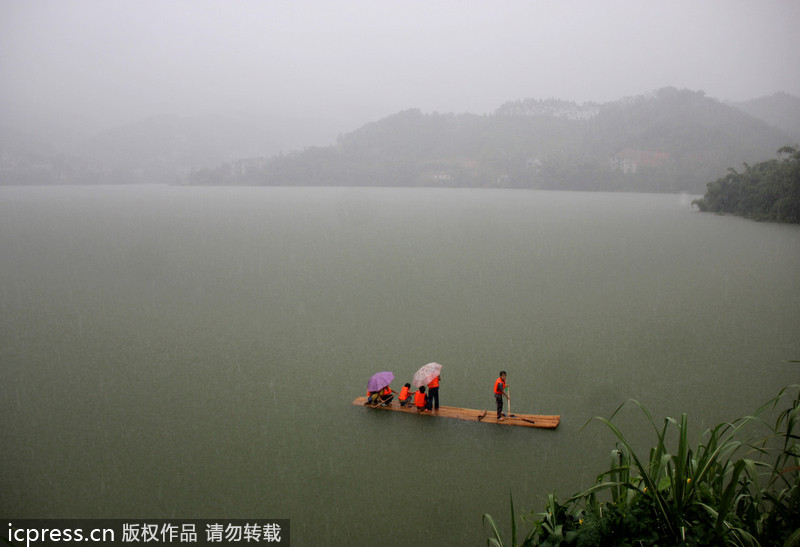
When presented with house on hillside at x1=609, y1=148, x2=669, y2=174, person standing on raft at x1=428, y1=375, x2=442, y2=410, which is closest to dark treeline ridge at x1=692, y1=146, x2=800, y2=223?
person standing on raft at x1=428, y1=375, x2=442, y2=410

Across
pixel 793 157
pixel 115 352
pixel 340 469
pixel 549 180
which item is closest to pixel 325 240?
pixel 115 352

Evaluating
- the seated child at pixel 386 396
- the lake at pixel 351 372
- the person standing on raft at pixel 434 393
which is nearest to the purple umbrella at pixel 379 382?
the seated child at pixel 386 396

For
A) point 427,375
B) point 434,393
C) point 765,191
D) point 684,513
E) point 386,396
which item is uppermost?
point 765,191

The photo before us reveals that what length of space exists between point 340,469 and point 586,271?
45.5 ft

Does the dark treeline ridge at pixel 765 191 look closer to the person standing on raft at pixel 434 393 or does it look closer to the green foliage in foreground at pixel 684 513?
the person standing on raft at pixel 434 393

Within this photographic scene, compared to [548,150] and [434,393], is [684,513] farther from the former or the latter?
[548,150]

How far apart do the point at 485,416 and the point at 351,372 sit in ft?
9.53

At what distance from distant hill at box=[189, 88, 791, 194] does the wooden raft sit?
78.4 m

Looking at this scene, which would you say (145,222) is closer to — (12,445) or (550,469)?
(12,445)

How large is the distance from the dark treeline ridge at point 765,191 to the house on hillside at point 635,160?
46.0 metres

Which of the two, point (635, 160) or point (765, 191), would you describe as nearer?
point (765, 191)

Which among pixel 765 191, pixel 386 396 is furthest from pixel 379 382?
pixel 765 191

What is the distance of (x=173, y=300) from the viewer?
14234 millimetres

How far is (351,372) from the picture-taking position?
9.04 metres
